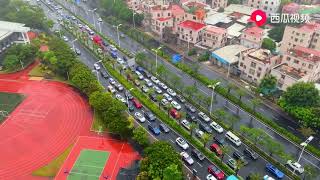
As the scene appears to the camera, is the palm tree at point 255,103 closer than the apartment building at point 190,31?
Yes

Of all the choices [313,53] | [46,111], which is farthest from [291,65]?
[46,111]

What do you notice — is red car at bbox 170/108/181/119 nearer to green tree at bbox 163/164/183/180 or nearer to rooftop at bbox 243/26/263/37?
green tree at bbox 163/164/183/180

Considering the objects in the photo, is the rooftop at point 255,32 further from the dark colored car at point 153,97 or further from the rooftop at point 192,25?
the dark colored car at point 153,97

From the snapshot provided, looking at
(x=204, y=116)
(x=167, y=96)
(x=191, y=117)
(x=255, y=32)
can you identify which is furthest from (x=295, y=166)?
(x=255, y=32)

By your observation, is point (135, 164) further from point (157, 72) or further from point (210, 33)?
point (210, 33)

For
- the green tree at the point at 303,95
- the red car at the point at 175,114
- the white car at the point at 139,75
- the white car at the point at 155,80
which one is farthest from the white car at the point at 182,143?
the white car at the point at 139,75

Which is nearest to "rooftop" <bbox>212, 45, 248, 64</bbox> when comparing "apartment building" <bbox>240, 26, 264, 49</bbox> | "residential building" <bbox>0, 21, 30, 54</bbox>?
"apartment building" <bbox>240, 26, 264, 49</bbox>

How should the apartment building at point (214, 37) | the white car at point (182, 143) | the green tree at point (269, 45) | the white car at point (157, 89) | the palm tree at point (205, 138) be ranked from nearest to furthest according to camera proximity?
the palm tree at point (205, 138), the white car at point (182, 143), the white car at point (157, 89), the green tree at point (269, 45), the apartment building at point (214, 37)
